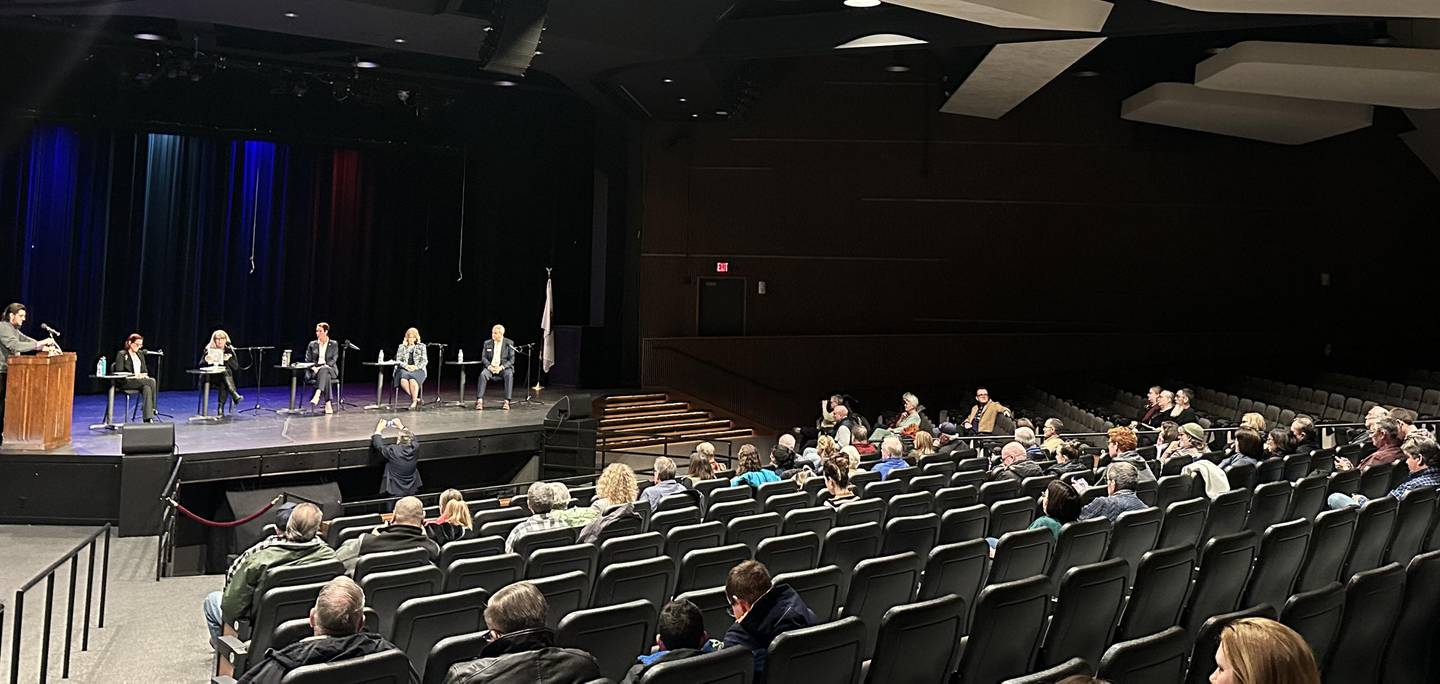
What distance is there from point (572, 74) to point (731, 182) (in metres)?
4.73

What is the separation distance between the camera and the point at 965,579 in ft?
16.4

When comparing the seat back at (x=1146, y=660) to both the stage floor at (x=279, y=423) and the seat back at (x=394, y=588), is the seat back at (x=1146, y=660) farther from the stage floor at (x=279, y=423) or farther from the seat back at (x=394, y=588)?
the stage floor at (x=279, y=423)

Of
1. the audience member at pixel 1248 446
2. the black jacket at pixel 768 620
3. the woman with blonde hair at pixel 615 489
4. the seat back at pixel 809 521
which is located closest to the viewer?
the black jacket at pixel 768 620

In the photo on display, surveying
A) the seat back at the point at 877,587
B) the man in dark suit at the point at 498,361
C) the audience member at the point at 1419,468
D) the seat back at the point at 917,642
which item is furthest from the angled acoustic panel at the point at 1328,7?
the man in dark suit at the point at 498,361

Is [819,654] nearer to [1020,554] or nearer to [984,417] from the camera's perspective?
[1020,554]

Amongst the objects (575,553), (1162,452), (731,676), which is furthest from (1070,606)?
(1162,452)

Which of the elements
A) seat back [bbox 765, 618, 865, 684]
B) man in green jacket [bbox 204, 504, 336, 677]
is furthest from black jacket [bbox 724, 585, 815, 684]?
man in green jacket [bbox 204, 504, 336, 677]

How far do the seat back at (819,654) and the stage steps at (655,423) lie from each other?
12.1 meters

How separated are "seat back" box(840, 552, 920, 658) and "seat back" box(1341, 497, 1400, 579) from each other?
206 centimetres

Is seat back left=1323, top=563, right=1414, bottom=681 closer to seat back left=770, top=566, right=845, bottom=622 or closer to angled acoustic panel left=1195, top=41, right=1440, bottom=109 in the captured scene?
seat back left=770, top=566, right=845, bottom=622

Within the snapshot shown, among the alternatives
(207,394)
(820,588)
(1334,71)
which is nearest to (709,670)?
(820,588)

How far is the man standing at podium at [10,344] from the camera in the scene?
417 inches

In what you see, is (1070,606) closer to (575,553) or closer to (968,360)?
(575,553)

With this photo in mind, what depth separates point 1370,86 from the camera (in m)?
14.0
